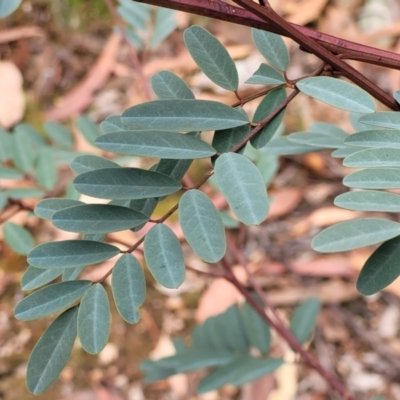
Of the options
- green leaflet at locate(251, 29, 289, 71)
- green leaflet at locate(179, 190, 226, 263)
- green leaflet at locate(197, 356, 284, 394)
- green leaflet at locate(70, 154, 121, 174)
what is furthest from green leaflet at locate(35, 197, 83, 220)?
green leaflet at locate(197, 356, 284, 394)

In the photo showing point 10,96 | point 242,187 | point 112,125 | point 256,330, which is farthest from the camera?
point 10,96

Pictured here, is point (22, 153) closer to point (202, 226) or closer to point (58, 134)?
point (58, 134)

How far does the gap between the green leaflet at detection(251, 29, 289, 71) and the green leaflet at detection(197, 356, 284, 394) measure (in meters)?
0.56

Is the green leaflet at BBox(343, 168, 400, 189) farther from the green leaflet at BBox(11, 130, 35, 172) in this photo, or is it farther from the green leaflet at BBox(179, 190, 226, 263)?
the green leaflet at BBox(11, 130, 35, 172)

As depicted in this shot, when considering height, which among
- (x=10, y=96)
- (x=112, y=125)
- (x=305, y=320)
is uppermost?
(x=112, y=125)

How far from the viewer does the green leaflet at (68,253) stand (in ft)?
1.41

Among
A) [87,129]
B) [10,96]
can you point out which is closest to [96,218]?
[87,129]

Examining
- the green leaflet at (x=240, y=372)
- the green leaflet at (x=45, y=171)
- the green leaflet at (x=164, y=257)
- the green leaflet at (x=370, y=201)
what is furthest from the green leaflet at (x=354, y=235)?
the green leaflet at (x=45, y=171)

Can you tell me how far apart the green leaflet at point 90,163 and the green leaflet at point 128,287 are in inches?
3.5

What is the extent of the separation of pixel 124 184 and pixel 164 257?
0.07 m

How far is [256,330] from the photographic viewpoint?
3.21ft

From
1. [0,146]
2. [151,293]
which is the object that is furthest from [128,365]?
[0,146]

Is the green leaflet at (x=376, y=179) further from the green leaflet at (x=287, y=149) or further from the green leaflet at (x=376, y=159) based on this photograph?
the green leaflet at (x=287, y=149)

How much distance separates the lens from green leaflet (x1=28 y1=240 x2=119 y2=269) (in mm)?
430
